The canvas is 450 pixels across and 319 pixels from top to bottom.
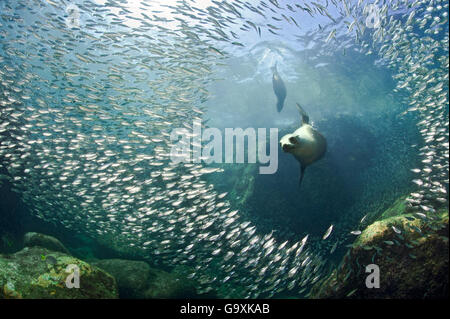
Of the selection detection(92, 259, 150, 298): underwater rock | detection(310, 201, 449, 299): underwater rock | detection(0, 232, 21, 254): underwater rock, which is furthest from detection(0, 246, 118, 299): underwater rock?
detection(0, 232, 21, 254): underwater rock

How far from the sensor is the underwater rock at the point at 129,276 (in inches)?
297

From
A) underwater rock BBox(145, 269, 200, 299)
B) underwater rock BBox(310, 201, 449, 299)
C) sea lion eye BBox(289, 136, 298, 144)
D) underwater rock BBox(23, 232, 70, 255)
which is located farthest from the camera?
underwater rock BBox(23, 232, 70, 255)

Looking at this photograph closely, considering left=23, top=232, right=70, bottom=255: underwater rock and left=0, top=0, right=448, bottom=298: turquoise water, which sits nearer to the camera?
left=0, top=0, right=448, bottom=298: turquoise water

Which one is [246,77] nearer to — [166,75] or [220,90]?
[220,90]

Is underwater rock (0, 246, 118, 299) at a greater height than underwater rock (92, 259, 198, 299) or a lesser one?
greater

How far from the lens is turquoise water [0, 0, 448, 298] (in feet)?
22.2

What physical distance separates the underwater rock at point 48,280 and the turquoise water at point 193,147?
208 cm

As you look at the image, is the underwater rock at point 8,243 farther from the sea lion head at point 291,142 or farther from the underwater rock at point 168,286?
the sea lion head at point 291,142

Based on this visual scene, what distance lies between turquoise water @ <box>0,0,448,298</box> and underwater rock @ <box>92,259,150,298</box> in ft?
2.43

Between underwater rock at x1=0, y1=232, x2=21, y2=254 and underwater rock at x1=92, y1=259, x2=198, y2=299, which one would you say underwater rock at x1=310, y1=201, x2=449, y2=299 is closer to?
underwater rock at x1=92, y1=259, x2=198, y2=299

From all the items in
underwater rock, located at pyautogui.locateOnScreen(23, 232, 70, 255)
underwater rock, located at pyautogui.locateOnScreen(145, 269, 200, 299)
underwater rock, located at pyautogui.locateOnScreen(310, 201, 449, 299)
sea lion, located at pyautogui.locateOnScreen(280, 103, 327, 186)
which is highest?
sea lion, located at pyautogui.locateOnScreen(280, 103, 327, 186)

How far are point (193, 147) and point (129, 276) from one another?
4961 mm

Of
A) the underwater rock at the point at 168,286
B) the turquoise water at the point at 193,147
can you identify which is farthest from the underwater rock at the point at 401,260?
the underwater rock at the point at 168,286

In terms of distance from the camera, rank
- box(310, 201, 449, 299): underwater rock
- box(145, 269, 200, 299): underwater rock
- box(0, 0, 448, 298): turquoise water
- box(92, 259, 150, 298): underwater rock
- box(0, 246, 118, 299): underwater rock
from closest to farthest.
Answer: box(310, 201, 449, 299): underwater rock
box(0, 246, 118, 299): underwater rock
box(0, 0, 448, 298): turquoise water
box(92, 259, 150, 298): underwater rock
box(145, 269, 200, 299): underwater rock
